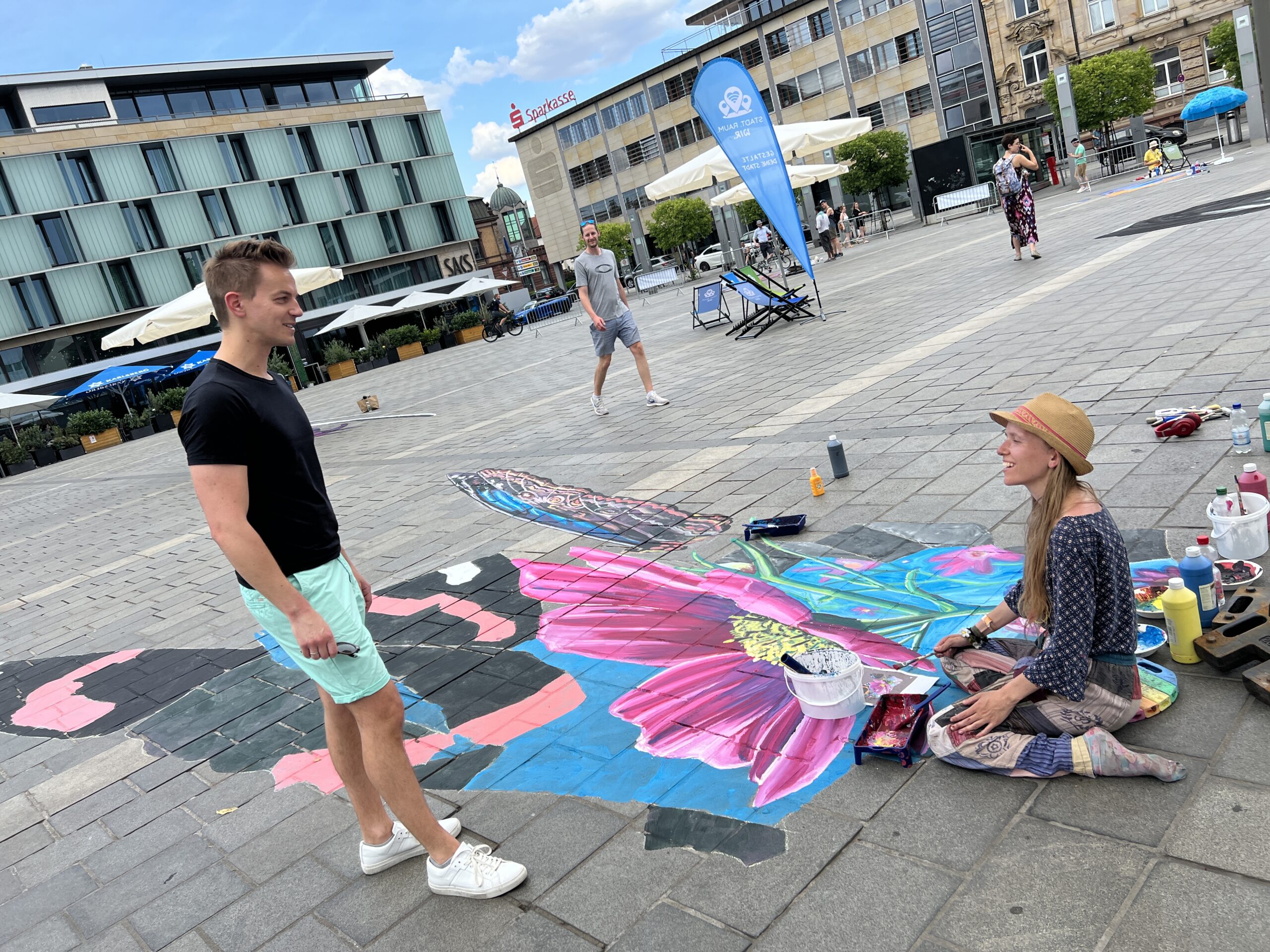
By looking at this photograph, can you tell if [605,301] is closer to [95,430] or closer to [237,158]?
[95,430]

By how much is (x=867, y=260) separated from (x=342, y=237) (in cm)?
3109

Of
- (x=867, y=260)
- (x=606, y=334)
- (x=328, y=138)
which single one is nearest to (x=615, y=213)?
(x=328, y=138)

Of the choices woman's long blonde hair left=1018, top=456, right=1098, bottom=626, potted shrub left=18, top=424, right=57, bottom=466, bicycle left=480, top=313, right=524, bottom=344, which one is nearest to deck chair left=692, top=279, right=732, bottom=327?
woman's long blonde hair left=1018, top=456, right=1098, bottom=626

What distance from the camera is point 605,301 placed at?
9.29 metres

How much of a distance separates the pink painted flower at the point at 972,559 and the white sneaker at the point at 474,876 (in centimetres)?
237

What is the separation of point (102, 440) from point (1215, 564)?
32.0 m

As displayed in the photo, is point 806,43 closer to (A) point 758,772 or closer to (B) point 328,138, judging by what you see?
(B) point 328,138

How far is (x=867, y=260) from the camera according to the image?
2225 cm

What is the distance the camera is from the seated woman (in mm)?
2408

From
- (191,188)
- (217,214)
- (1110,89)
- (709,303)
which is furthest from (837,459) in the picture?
(217,214)

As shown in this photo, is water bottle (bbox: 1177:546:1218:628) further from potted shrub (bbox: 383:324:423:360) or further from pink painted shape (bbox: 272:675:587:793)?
potted shrub (bbox: 383:324:423:360)

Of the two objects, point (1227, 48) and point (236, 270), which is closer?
point (236, 270)

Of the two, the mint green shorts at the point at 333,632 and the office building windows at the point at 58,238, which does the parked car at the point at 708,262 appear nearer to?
the office building windows at the point at 58,238

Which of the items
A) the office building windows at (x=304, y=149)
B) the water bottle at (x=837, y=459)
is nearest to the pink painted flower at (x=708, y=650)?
the water bottle at (x=837, y=459)
